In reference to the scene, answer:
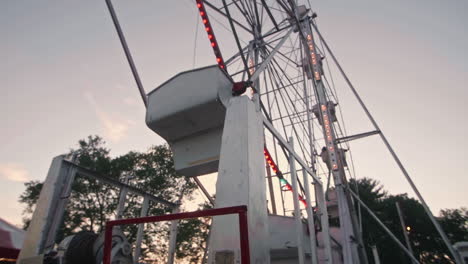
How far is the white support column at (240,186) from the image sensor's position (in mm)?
2556

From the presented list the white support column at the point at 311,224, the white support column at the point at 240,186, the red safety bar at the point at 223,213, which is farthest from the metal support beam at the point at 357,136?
the red safety bar at the point at 223,213

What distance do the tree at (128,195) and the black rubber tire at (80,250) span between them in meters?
18.7

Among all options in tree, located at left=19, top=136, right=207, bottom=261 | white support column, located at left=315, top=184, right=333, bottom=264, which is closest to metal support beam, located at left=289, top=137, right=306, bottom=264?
white support column, located at left=315, top=184, right=333, bottom=264

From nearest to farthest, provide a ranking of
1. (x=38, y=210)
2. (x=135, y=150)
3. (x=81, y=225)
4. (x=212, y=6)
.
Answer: (x=38, y=210)
(x=212, y=6)
(x=81, y=225)
(x=135, y=150)

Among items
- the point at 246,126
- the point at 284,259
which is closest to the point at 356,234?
the point at 284,259

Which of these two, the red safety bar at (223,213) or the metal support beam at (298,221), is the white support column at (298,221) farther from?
the red safety bar at (223,213)

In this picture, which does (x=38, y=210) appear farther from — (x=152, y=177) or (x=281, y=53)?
(x=152, y=177)

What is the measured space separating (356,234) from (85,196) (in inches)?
901

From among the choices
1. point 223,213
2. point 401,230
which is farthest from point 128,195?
point 401,230

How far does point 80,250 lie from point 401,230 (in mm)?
38519

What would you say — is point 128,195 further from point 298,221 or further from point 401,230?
point 401,230

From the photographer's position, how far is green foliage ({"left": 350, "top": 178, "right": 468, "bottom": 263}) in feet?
103

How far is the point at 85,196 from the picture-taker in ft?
77.5

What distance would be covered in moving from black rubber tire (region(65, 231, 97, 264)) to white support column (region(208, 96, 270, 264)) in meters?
2.21
